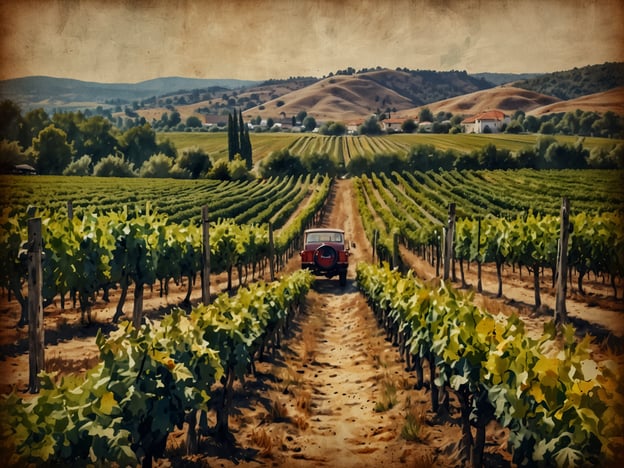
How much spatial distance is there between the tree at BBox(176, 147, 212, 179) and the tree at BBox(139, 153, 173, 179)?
190 centimetres

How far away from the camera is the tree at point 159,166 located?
49.4 m

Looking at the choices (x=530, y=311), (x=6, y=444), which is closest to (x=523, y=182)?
(x=530, y=311)

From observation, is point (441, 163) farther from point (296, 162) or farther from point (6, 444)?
point (6, 444)

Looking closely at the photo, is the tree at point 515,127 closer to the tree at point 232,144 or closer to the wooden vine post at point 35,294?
the tree at point 232,144

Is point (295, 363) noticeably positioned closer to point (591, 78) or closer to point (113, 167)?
point (591, 78)

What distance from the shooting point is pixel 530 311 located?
17.6 metres

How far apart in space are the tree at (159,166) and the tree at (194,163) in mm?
1899

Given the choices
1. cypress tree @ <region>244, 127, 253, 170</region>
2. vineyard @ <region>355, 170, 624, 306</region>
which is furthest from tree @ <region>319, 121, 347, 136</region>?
cypress tree @ <region>244, 127, 253, 170</region>

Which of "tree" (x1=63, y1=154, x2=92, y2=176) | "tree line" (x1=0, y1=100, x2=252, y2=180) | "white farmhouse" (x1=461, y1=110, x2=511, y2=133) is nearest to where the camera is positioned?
"tree line" (x1=0, y1=100, x2=252, y2=180)

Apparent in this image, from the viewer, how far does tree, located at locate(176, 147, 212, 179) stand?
5250 cm

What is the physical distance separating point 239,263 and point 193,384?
56.6 ft

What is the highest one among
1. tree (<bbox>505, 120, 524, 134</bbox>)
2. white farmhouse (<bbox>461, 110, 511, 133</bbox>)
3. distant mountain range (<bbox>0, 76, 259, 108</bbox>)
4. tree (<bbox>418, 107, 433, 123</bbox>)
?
tree (<bbox>418, 107, 433, 123</bbox>)

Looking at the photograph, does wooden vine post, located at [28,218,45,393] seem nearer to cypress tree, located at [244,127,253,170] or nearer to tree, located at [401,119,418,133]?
cypress tree, located at [244,127,253,170]

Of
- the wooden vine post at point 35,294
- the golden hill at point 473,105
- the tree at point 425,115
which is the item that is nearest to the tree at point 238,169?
the golden hill at point 473,105
